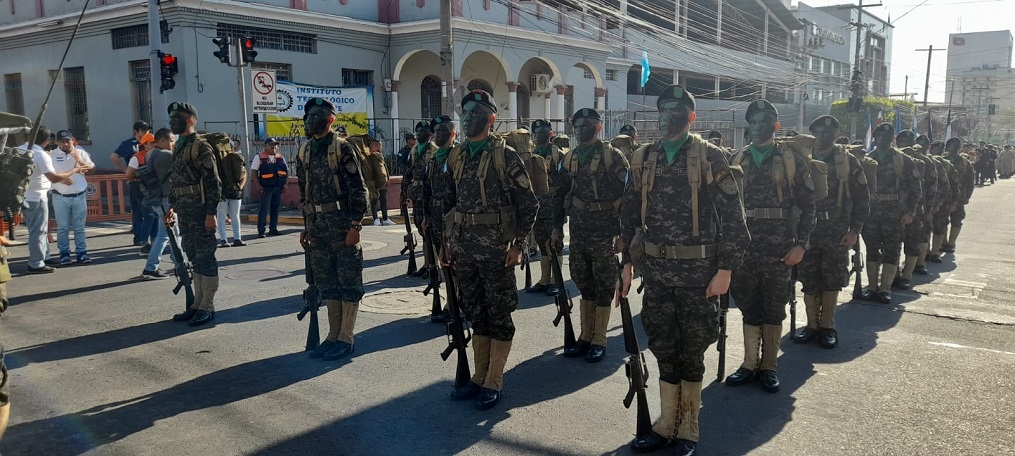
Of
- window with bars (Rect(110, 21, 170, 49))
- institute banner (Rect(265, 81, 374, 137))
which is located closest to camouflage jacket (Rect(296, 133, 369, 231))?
institute banner (Rect(265, 81, 374, 137))

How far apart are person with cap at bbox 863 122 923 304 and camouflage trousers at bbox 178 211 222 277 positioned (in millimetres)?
7312

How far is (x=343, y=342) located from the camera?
6.29m

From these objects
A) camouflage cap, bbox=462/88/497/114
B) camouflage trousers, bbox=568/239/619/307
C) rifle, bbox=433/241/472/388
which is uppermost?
camouflage cap, bbox=462/88/497/114

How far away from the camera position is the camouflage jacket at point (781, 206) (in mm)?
5684

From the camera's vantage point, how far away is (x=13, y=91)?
24.8m

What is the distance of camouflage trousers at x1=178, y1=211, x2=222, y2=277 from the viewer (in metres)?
7.27

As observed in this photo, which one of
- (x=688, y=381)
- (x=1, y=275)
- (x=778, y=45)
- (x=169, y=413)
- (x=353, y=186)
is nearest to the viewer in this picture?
(x=1, y=275)

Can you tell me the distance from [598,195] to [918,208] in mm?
5406

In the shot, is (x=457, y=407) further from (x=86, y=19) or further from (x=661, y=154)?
(x=86, y=19)

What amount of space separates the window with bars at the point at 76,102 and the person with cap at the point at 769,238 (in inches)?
859

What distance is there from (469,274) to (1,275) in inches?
107

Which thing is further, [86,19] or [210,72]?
[86,19]

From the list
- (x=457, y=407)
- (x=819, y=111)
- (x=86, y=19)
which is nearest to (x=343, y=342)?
(x=457, y=407)

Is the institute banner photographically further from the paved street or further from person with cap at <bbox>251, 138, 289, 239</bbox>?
the paved street
